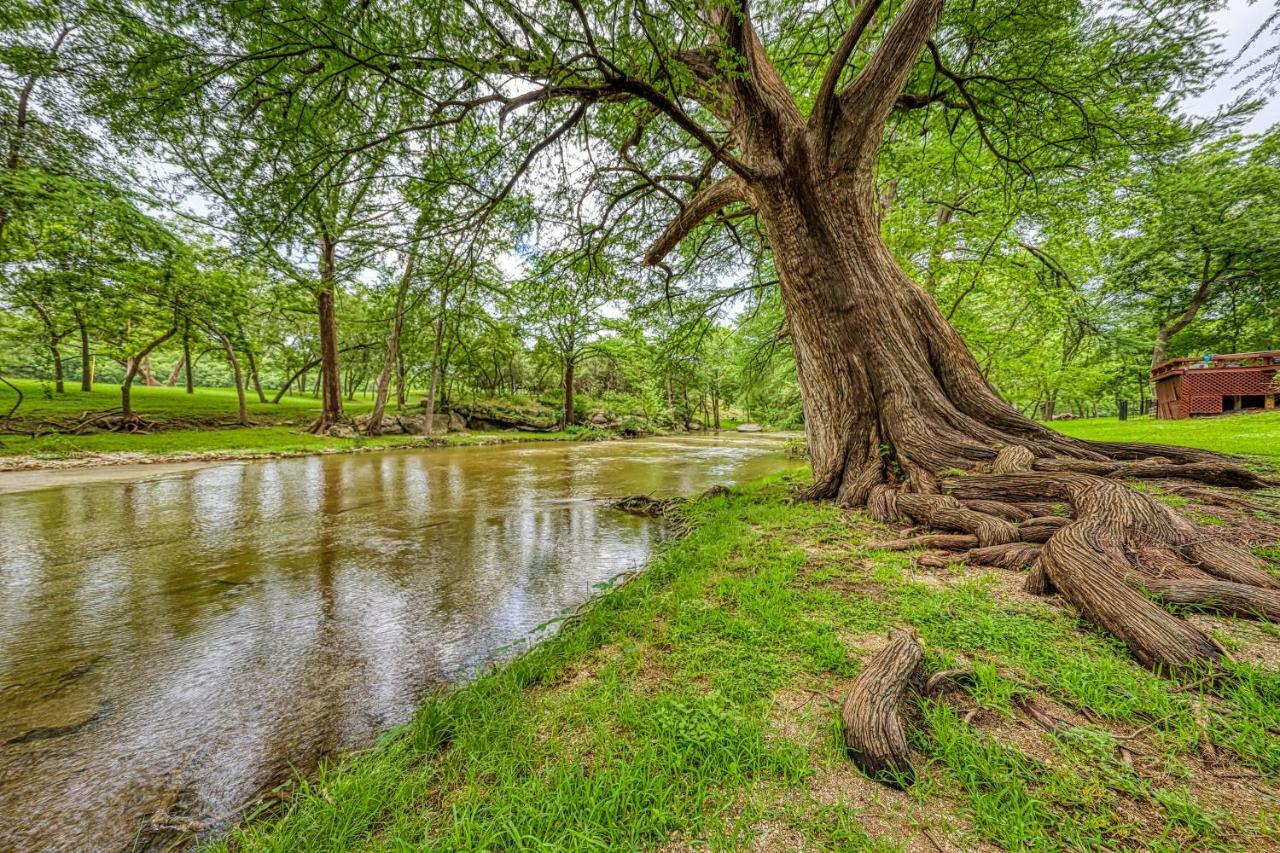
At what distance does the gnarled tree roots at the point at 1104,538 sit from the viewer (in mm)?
1968

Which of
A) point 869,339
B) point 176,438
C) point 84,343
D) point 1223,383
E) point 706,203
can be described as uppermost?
point 84,343

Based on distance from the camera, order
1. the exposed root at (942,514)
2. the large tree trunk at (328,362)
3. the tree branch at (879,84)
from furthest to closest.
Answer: the large tree trunk at (328,362), the tree branch at (879,84), the exposed root at (942,514)

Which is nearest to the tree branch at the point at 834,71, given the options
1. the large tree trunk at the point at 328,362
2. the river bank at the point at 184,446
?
the river bank at the point at 184,446

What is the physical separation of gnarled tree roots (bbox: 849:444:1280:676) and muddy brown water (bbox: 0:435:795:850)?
9.93 ft

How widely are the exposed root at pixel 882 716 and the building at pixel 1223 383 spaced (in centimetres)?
1655

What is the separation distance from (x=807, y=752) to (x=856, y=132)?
20.3 feet

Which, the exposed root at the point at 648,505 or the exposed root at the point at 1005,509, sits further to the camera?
the exposed root at the point at 648,505

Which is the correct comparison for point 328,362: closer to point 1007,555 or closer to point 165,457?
point 165,457

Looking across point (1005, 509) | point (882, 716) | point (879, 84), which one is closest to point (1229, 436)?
point (1005, 509)

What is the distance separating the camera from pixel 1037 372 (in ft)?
43.1

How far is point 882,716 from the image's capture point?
150 centimetres

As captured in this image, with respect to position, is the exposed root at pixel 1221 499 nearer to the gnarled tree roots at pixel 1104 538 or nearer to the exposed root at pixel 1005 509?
the gnarled tree roots at pixel 1104 538

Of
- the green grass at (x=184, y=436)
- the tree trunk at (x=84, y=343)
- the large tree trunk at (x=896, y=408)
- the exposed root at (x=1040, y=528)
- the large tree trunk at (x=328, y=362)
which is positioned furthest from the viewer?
the large tree trunk at (x=328, y=362)

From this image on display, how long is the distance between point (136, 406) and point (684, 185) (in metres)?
25.7
